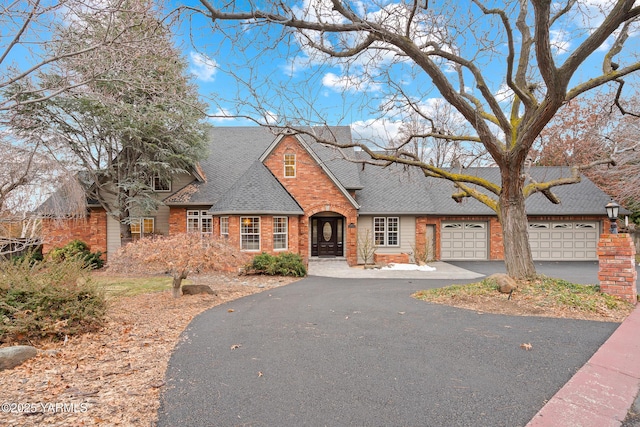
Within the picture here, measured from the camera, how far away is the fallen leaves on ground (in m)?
3.34

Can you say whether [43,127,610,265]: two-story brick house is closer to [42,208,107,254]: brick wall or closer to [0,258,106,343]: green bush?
[42,208,107,254]: brick wall

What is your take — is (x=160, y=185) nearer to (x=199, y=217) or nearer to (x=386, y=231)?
(x=199, y=217)

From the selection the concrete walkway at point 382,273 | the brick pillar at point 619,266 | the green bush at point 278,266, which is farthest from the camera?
the concrete walkway at point 382,273

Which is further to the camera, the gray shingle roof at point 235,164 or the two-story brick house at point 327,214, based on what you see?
the gray shingle roof at point 235,164

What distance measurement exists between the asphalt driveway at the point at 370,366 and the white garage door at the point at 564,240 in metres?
15.0

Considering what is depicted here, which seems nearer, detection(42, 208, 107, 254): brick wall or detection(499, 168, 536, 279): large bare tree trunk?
detection(499, 168, 536, 279): large bare tree trunk

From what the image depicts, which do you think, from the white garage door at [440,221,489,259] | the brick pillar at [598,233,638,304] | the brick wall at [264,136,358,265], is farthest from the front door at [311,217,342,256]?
the brick pillar at [598,233,638,304]

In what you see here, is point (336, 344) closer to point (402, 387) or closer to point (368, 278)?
point (402, 387)

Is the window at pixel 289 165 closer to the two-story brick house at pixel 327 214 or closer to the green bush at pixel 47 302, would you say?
Answer: the two-story brick house at pixel 327 214

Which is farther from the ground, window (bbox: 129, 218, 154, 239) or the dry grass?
window (bbox: 129, 218, 154, 239)

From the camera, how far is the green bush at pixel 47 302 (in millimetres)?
5328

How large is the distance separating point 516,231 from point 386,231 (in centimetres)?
971

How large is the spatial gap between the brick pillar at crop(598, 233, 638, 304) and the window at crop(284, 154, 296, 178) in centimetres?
1294

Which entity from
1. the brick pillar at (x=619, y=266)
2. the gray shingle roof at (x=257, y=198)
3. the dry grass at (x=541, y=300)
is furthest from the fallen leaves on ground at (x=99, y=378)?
the brick pillar at (x=619, y=266)
